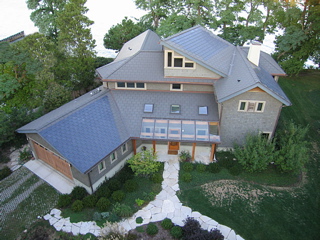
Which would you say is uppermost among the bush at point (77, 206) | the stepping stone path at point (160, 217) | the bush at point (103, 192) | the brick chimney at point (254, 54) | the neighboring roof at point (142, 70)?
the brick chimney at point (254, 54)

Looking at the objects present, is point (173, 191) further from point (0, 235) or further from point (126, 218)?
point (0, 235)

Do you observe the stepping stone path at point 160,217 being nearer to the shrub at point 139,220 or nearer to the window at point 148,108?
the shrub at point 139,220

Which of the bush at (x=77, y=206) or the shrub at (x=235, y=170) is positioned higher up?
the shrub at (x=235, y=170)

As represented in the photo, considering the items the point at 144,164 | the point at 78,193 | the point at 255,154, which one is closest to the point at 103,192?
the point at 78,193

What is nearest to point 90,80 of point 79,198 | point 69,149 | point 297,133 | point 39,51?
point 39,51

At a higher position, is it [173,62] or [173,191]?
[173,62]

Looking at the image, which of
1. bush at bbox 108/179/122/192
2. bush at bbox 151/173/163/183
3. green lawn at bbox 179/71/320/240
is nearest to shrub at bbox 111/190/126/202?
bush at bbox 108/179/122/192

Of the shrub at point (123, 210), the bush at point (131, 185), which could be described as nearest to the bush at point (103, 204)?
the shrub at point (123, 210)
